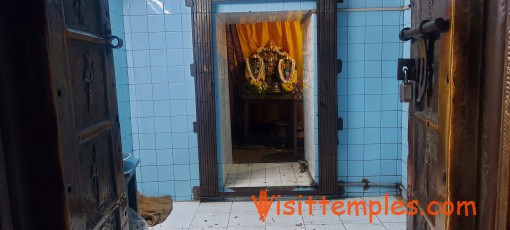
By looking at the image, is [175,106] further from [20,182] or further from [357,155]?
[20,182]

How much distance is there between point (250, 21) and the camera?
400 centimetres

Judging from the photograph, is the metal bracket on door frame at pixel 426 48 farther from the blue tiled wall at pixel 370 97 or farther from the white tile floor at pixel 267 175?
the white tile floor at pixel 267 175

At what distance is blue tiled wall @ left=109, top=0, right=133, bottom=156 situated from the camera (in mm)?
3219

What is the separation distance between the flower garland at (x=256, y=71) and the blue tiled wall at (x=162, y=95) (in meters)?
1.95

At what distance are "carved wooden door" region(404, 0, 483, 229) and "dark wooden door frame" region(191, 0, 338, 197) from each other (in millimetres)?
2274

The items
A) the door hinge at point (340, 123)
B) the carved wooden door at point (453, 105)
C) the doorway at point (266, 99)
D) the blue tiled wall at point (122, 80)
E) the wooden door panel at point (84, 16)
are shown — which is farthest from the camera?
the doorway at point (266, 99)

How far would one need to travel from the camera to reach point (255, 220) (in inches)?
125

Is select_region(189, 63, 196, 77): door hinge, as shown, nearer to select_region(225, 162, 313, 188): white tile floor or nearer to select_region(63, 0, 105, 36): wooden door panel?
select_region(225, 162, 313, 188): white tile floor

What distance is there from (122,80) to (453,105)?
120 inches

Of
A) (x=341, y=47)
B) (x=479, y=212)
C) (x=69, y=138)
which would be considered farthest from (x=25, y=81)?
(x=341, y=47)

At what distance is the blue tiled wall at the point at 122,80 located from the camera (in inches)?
127

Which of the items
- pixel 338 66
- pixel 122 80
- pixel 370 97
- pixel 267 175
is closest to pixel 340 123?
pixel 370 97

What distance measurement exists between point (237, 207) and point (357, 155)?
1309 millimetres

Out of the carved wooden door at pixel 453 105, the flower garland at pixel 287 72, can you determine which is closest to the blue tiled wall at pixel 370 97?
the flower garland at pixel 287 72
